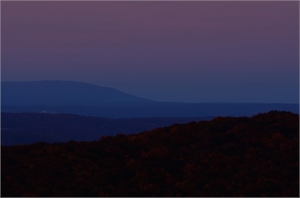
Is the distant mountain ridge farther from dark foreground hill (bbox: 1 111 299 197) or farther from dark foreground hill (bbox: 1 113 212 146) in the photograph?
dark foreground hill (bbox: 1 111 299 197)

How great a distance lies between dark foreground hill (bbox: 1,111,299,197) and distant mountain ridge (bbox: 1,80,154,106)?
67.4 metres

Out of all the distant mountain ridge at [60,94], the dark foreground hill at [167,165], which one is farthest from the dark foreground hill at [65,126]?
the distant mountain ridge at [60,94]

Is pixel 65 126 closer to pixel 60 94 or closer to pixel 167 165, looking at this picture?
pixel 167 165

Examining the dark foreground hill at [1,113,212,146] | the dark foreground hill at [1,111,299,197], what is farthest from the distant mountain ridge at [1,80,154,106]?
the dark foreground hill at [1,111,299,197]

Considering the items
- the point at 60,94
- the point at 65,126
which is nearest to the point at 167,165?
the point at 65,126

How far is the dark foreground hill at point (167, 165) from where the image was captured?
30.5 feet

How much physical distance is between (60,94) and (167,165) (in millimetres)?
75137

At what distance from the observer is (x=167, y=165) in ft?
34.0

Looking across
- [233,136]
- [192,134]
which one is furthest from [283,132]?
[192,134]

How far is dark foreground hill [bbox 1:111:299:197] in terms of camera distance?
30.5 feet

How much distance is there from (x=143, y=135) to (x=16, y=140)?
18374 mm

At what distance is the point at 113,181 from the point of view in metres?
9.66

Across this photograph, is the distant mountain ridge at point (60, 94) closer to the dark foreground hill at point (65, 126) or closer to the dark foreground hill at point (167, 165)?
the dark foreground hill at point (65, 126)

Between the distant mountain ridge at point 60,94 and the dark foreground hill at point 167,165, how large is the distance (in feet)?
221
